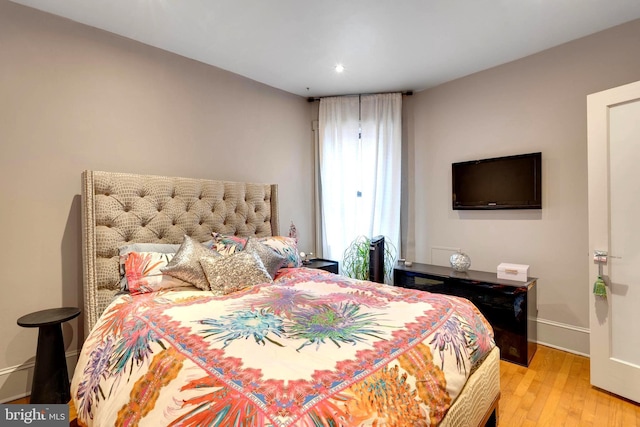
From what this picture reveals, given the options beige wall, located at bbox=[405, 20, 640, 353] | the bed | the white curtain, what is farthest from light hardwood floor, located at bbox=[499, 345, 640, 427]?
the white curtain

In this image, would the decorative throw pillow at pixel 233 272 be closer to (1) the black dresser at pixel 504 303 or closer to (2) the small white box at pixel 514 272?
(1) the black dresser at pixel 504 303

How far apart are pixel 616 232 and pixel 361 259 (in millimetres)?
2145

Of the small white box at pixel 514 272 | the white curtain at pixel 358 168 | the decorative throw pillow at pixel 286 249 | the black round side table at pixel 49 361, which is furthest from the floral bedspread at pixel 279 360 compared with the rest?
the white curtain at pixel 358 168

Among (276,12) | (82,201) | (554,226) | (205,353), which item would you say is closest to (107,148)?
(82,201)

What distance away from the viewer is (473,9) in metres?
2.12

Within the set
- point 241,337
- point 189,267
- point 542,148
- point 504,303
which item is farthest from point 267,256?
point 542,148

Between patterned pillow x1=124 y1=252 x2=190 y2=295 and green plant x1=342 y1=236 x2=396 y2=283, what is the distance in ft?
6.40

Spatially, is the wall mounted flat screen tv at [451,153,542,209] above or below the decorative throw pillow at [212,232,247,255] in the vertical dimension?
above

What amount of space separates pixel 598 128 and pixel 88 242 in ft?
11.8

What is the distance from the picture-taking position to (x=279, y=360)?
104cm

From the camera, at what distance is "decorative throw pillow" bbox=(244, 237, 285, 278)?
238 centimetres

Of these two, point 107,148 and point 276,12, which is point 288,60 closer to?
point 276,12

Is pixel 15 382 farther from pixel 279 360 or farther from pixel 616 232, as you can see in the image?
pixel 616 232

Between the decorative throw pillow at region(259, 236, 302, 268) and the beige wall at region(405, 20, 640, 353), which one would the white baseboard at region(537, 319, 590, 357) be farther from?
the decorative throw pillow at region(259, 236, 302, 268)
